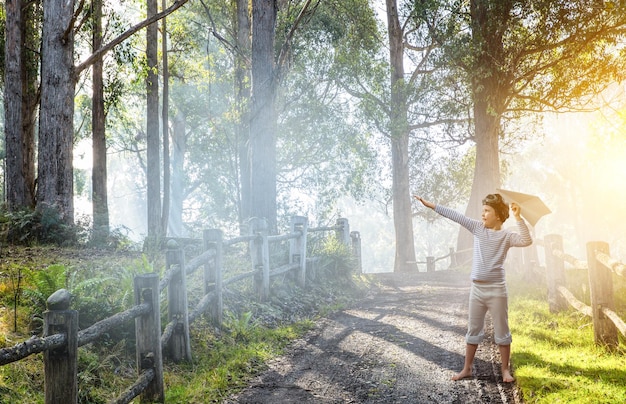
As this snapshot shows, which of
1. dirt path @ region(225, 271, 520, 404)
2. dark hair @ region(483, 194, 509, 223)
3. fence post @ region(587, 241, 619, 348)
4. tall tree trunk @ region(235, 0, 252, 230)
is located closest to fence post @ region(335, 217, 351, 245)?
tall tree trunk @ region(235, 0, 252, 230)

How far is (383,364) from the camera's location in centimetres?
629

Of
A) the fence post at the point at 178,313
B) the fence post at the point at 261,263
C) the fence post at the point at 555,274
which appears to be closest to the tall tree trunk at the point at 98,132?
the fence post at the point at 261,263

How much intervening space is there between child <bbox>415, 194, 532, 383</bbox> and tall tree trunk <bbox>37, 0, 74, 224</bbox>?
11.2 metres

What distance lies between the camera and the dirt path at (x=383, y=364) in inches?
203

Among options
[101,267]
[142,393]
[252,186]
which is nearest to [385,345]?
[142,393]

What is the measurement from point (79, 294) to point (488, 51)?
14.8 meters

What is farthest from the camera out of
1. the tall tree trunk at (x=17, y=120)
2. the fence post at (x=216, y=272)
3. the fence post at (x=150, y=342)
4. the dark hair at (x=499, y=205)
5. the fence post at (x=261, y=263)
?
the tall tree trunk at (x=17, y=120)

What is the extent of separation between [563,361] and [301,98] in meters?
24.9

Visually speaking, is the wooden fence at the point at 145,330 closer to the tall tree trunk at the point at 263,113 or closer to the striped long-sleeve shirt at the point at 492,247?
the striped long-sleeve shirt at the point at 492,247

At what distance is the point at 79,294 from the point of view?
592cm

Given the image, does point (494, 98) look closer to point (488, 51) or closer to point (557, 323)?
point (488, 51)

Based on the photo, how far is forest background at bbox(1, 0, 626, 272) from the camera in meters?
13.5

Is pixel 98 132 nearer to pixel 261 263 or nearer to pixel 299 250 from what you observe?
pixel 299 250

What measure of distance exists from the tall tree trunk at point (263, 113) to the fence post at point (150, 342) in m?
8.24
